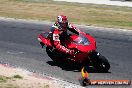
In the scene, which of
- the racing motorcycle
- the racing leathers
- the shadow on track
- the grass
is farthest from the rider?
the grass

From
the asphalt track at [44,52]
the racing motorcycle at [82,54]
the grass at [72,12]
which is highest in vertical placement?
the racing motorcycle at [82,54]

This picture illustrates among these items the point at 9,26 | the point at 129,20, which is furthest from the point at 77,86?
the point at 129,20

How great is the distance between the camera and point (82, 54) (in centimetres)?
1497

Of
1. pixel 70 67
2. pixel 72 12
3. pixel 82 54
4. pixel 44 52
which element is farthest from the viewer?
pixel 72 12

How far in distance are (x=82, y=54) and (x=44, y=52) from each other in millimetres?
3743

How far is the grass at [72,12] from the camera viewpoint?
30.1 m

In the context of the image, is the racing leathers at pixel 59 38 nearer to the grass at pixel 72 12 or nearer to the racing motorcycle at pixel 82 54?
the racing motorcycle at pixel 82 54

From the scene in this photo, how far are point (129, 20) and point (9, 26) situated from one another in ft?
27.8

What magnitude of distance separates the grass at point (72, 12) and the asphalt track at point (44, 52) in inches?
123

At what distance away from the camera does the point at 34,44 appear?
66.6ft

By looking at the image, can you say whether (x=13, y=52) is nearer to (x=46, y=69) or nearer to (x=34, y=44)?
(x=34, y=44)

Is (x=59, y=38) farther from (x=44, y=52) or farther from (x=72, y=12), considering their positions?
(x=72, y=12)

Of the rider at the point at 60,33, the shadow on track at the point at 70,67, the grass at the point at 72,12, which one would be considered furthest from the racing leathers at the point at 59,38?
the grass at the point at 72,12

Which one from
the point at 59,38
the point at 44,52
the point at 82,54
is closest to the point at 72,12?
the point at 44,52
